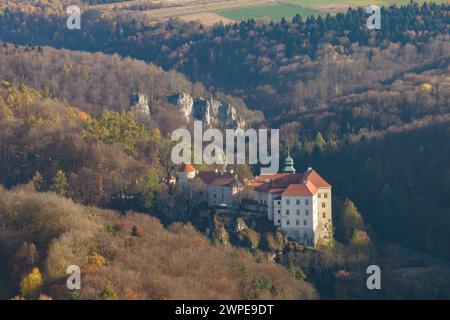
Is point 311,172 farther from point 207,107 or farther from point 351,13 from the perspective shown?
point 351,13

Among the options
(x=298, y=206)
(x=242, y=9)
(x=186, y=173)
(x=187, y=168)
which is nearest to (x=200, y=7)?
(x=242, y=9)

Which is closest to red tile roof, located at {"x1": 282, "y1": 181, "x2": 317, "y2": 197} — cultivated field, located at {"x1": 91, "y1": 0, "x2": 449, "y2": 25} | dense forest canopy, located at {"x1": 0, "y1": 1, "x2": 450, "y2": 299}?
dense forest canopy, located at {"x1": 0, "y1": 1, "x2": 450, "y2": 299}

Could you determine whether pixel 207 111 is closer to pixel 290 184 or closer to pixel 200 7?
pixel 290 184

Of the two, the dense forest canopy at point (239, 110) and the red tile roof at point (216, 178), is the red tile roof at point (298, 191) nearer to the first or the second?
the dense forest canopy at point (239, 110)

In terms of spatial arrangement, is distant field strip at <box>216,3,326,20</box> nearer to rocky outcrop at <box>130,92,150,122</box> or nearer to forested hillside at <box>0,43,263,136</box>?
forested hillside at <box>0,43,263,136</box>

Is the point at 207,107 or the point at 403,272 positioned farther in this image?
the point at 207,107

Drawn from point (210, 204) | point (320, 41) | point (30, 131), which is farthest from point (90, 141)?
point (320, 41)
